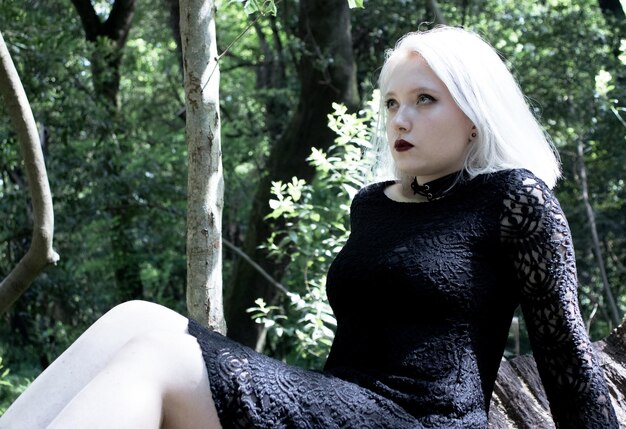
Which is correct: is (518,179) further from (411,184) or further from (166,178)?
(166,178)

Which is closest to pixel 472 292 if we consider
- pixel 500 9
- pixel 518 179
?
pixel 518 179

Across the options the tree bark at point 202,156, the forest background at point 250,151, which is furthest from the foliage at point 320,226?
the tree bark at point 202,156

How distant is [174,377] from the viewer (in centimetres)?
193

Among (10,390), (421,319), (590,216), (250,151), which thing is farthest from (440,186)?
(250,151)

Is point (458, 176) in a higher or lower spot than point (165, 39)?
lower

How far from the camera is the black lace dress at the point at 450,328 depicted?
2016 millimetres

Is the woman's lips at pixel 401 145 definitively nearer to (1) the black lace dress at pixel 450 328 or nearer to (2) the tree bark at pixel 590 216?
(1) the black lace dress at pixel 450 328

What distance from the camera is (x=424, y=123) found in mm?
2332

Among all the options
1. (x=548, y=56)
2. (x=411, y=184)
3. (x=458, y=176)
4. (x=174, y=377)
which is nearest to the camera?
(x=174, y=377)

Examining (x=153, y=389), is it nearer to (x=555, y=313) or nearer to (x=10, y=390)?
(x=555, y=313)

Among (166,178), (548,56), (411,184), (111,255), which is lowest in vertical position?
(111,255)

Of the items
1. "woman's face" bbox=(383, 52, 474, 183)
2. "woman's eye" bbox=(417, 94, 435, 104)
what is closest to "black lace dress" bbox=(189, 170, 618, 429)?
"woman's face" bbox=(383, 52, 474, 183)

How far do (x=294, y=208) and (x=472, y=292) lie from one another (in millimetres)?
2056

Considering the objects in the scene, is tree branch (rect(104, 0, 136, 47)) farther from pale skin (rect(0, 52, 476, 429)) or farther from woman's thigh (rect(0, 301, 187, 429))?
woman's thigh (rect(0, 301, 187, 429))
